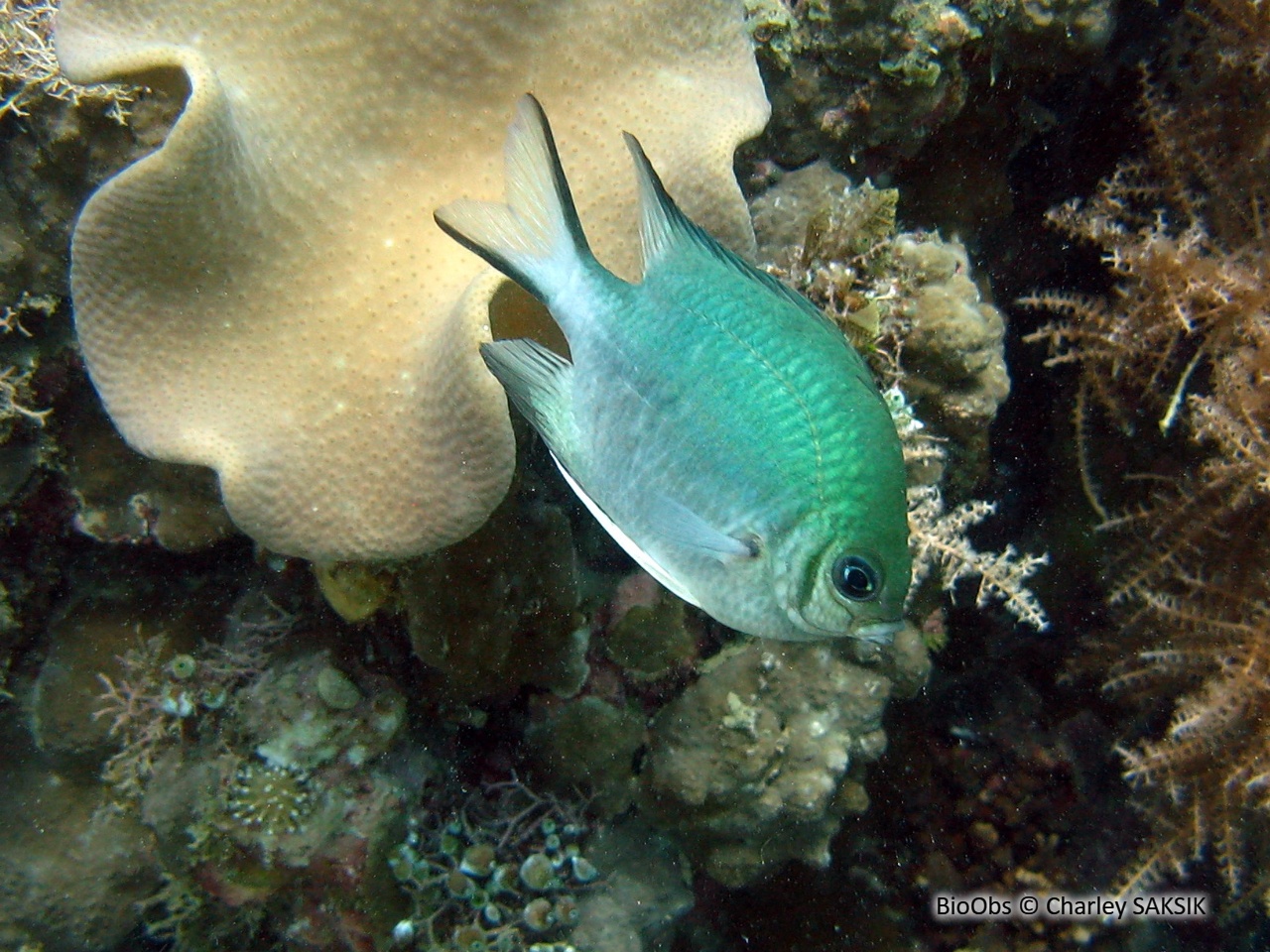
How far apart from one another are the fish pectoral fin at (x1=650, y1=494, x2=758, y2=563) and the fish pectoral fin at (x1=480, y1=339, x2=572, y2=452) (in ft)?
1.09

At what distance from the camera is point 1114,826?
4.22 meters

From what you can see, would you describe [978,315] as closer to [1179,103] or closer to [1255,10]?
[1179,103]

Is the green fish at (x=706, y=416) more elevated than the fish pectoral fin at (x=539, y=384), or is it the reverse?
the green fish at (x=706, y=416)

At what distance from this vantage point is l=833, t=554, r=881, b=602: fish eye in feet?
5.02

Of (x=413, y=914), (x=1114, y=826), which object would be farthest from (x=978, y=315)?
(x=413, y=914)

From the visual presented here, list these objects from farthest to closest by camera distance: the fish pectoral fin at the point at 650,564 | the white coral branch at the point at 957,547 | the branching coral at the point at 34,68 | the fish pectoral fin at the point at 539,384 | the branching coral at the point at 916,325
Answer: the white coral branch at the point at 957,547
the branching coral at the point at 916,325
the branching coral at the point at 34,68
the fish pectoral fin at the point at 539,384
the fish pectoral fin at the point at 650,564

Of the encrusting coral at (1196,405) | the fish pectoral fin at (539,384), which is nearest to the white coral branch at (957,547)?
the encrusting coral at (1196,405)

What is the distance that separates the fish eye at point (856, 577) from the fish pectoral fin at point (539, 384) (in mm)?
738

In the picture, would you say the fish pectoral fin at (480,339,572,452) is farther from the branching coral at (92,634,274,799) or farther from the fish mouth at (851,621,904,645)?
the branching coral at (92,634,274,799)

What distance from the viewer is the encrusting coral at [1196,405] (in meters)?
3.23

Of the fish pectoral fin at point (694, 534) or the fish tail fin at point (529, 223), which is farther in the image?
the fish tail fin at point (529, 223)

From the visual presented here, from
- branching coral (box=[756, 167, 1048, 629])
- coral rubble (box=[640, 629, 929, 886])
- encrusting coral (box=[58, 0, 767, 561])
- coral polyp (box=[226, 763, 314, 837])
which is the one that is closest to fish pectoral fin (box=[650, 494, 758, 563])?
encrusting coral (box=[58, 0, 767, 561])

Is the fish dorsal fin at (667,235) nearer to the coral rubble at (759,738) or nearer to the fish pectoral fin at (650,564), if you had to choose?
the fish pectoral fin at (650,564)

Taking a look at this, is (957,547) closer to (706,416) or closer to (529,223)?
(706,416)
